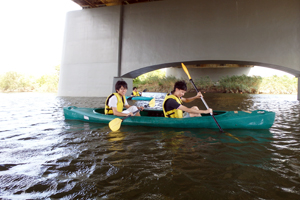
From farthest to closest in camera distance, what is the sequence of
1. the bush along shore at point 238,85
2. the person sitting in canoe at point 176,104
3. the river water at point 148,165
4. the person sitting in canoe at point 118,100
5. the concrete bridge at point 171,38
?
the bush along shore at point 238,85, the concrete bridge at point 171,38, the person sitting in canoe at point 118,100, the person sitting in canoe at point 176,104, the river water at point 148,165

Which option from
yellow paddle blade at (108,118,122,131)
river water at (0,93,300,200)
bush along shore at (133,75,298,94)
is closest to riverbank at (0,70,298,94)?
bush along shore at (133,75,298,94)

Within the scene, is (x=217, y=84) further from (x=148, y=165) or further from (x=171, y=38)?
(x=148, y=165)

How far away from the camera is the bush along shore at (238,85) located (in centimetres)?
1678

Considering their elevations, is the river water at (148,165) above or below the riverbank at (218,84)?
below

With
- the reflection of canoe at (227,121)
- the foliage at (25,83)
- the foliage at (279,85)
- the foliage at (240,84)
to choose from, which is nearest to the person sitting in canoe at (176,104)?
the reflection of canoe at (227,121)

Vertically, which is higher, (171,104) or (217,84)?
(217,84)

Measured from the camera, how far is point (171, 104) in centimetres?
327

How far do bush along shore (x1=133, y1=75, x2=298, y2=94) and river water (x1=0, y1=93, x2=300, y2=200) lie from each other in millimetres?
13890

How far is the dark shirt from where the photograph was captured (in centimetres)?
320

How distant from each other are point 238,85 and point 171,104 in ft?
49.4

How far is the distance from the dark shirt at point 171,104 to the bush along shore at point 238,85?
13.1 meters

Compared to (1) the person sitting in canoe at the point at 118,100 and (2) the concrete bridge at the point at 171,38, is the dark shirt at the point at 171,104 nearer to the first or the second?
(1) the person sitting in canoe at the point at 118,100

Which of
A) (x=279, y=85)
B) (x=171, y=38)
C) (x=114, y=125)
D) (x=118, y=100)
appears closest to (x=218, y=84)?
(x=279, y=85)

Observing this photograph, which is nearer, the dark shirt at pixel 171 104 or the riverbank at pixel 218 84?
the dark shirt at pixel 171 104
